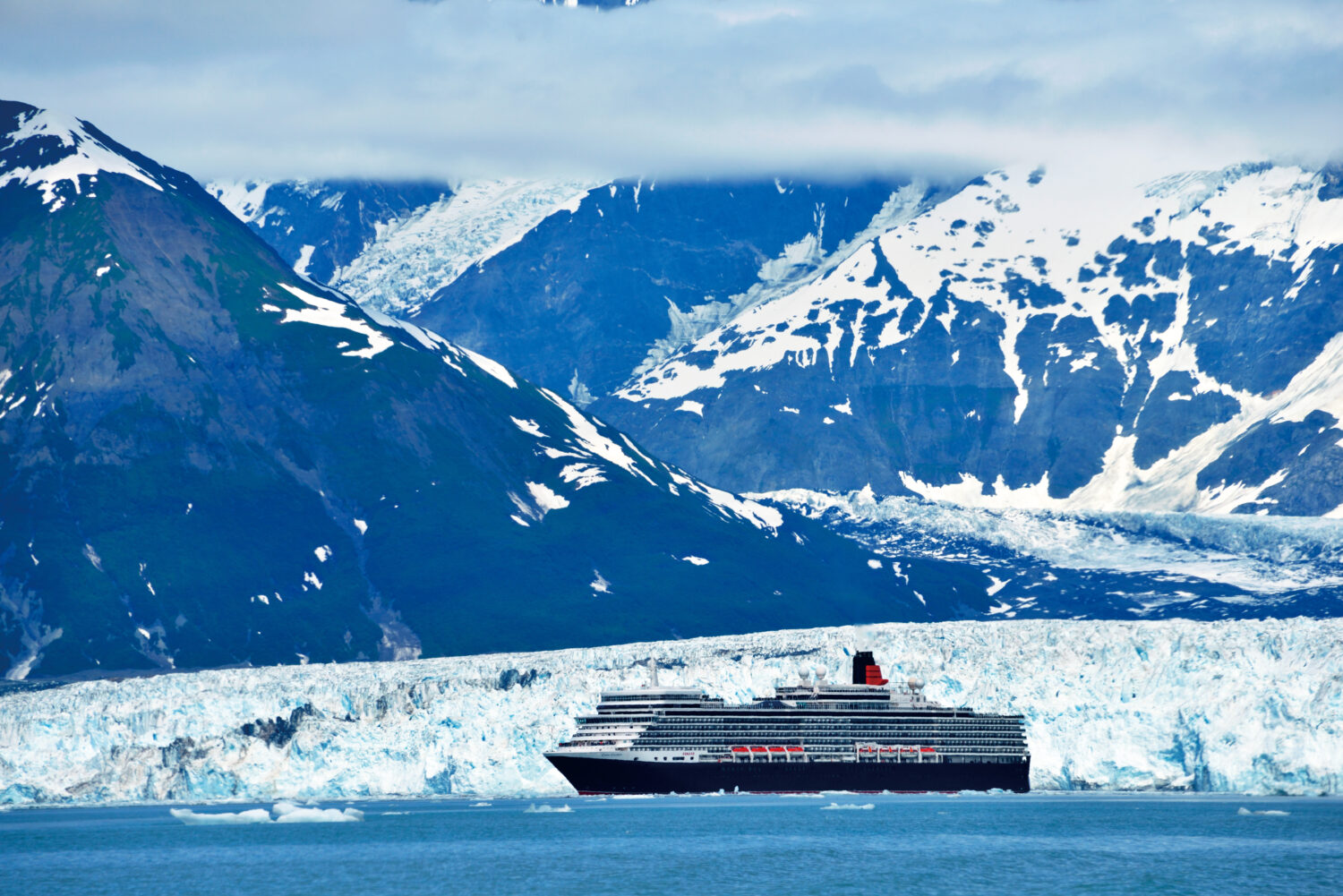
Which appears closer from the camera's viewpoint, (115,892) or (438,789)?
(115,892)

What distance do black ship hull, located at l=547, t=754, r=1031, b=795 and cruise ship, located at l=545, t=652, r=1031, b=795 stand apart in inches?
2.8

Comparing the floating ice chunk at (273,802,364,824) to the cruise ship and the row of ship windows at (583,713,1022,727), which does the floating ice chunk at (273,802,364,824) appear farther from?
the row of ship windows at (583,713,1022,727)

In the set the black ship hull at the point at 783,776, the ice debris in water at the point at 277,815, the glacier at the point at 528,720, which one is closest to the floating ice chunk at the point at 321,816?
the ice debris in water at the point at 277,815

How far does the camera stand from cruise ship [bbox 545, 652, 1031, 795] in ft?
572

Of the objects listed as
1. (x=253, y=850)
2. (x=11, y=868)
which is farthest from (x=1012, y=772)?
(x=11, y=868)

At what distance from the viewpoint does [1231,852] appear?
12369 cm

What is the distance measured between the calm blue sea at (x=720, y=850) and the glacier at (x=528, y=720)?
11.2 feet

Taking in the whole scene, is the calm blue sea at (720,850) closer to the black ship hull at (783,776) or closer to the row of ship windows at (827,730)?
the black ship hull at (783,776)

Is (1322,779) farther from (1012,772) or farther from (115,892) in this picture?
(115,892)

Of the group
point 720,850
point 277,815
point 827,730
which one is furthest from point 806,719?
point 720,850

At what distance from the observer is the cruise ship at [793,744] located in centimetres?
17438

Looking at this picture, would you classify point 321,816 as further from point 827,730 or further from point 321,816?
point 827,730

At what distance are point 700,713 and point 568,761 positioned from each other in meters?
10.7

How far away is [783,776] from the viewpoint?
179875 millimetres
